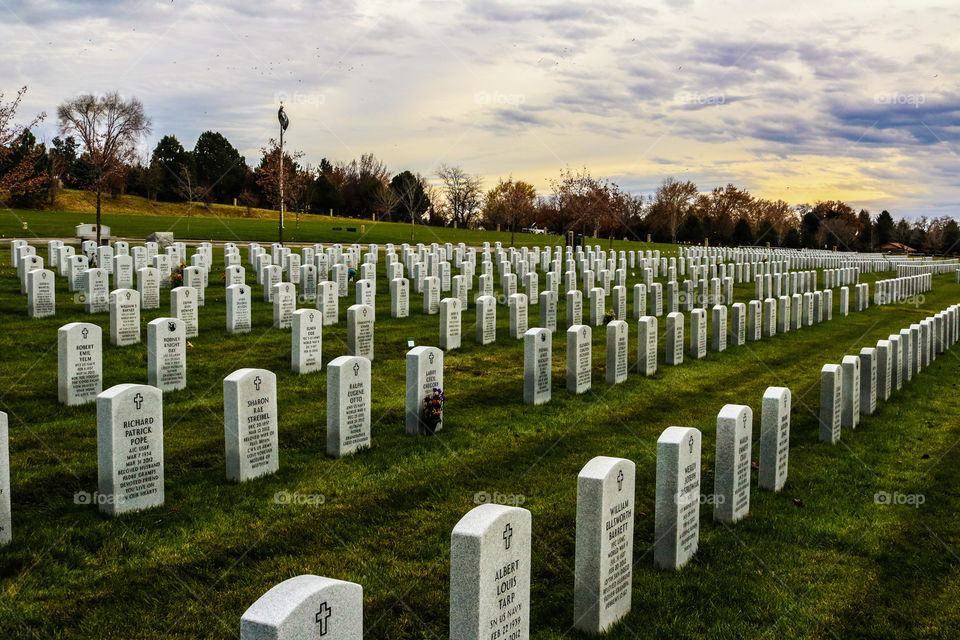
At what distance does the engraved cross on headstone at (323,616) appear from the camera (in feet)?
10.4

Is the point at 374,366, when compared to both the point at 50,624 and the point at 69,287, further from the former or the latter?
the point at 69,287

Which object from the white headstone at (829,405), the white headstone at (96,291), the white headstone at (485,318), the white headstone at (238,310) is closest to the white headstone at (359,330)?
the white headstone at (485,318)

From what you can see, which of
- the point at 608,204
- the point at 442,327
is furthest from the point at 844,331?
the point at 608,204

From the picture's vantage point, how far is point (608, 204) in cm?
5112

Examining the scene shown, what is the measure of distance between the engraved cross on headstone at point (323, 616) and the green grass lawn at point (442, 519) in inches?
71.2

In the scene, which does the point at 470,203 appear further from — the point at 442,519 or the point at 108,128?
the point at 442,519

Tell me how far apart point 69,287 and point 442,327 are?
10.8m

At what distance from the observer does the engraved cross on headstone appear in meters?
3.17

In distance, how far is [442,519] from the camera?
6.65 metres

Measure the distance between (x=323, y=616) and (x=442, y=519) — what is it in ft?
11.5

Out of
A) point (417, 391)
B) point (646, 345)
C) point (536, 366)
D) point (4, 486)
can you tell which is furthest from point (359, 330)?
point (4, 486)

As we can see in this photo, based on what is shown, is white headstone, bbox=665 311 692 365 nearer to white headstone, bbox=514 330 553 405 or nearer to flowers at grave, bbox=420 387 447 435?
white headstone, bbox=514 330 553 405

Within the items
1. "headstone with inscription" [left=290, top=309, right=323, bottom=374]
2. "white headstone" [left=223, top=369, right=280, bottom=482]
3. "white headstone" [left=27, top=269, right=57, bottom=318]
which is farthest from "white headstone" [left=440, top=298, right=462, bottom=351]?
"white headstone" [left=27, top=269, right=57, bottom=318]

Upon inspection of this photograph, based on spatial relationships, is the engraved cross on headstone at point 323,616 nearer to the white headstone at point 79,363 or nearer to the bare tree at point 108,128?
the white headstone at point 79,363
